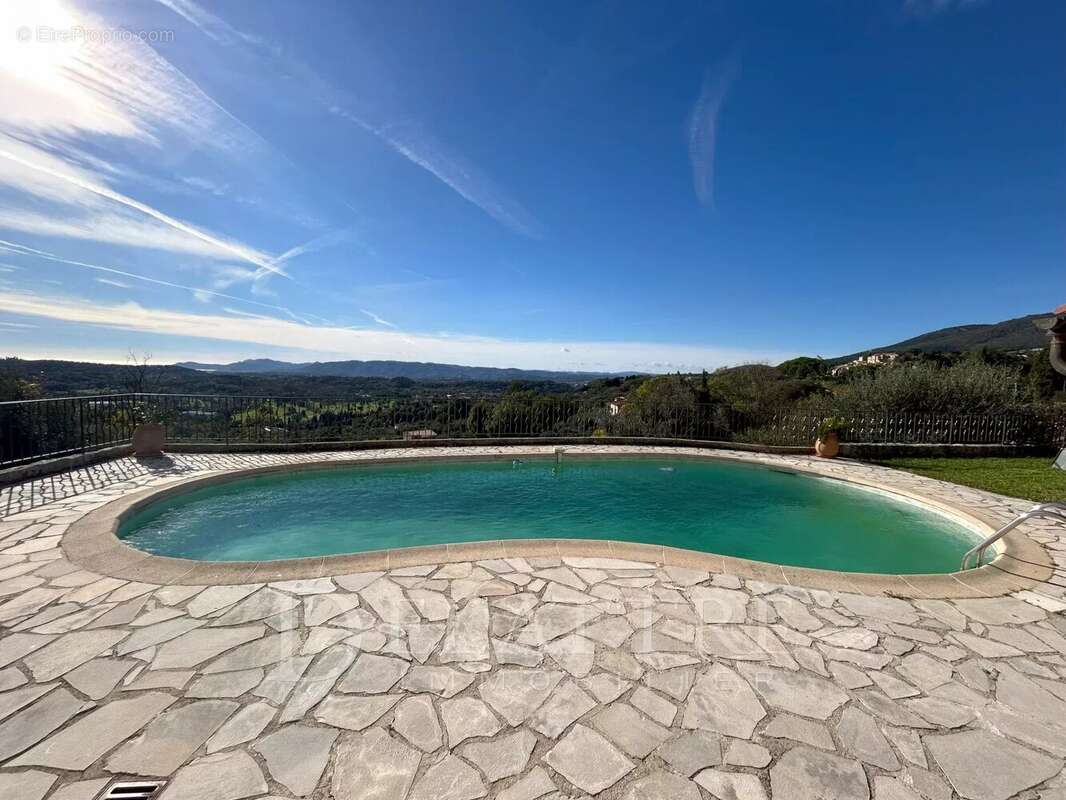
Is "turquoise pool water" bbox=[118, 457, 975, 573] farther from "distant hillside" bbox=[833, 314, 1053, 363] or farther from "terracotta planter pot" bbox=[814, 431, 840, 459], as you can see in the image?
"distant hillside" bbox=[833, 314, 1053, 363]

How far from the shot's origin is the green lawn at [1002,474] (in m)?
6.41

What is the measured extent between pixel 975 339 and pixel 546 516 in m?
35.0

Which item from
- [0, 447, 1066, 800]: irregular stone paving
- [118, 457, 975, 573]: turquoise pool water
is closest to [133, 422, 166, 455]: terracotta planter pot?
[118, 457, 975, 573]: turquoise pool water

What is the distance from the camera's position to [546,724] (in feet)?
6.15

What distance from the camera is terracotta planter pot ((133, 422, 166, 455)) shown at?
7340mm

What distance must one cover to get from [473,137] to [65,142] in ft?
20.5

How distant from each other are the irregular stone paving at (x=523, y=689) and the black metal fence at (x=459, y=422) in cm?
520

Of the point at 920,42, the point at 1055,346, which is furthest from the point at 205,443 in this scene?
the point at 920,42

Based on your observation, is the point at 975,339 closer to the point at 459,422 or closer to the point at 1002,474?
the point at 1002,474

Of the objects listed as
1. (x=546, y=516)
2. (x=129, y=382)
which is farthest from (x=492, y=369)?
(x=546, y=516)

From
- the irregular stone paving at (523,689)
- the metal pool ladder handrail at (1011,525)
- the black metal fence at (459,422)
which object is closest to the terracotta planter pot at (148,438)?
the black metal fence at (459,422)

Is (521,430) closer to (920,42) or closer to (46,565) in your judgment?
(46,565)

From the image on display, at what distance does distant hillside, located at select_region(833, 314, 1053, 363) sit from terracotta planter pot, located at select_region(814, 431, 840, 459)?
58.5 feet

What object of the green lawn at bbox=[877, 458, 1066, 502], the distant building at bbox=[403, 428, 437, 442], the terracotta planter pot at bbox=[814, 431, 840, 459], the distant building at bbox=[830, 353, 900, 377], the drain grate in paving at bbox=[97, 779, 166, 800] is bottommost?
the green lawn at bbox=[877, 458, 1066, 502]
